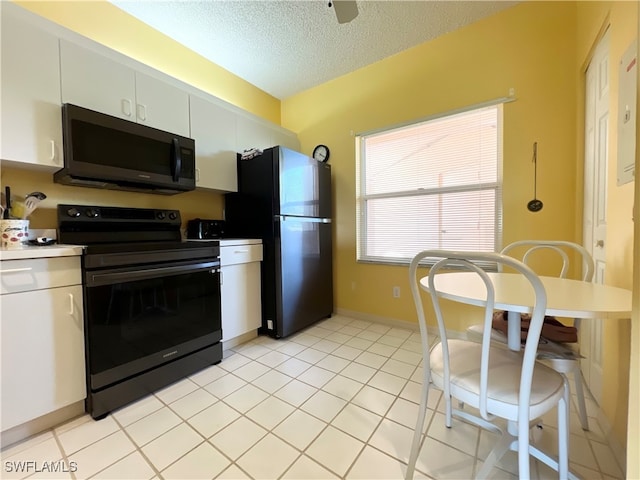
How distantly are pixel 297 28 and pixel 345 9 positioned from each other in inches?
43.1

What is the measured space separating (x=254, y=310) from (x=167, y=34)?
2618 mm

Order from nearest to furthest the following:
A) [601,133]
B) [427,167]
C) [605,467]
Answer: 1. [605,467]
2. [601,133]
3. [427,167]

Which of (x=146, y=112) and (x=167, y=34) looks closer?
(x=146, y=112)

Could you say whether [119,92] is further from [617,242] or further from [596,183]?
[596,183]

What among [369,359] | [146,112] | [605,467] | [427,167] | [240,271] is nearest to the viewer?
[605,467]

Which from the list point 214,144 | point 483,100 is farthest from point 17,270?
point 483,100

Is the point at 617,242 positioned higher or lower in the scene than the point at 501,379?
higher

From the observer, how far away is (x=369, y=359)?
206 centimetres

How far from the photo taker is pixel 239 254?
7.43 ft

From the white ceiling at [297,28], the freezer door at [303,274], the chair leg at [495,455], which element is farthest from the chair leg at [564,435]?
the white ceiling at [297,28]

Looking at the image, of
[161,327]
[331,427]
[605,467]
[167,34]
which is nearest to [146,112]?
[167,34]

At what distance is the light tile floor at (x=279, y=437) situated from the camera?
3.63 feet

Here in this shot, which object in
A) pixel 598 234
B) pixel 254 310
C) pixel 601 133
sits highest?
pixel 601 133

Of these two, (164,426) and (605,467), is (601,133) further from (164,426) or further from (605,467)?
(164,426)
